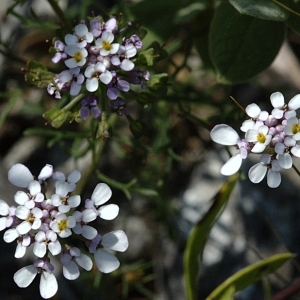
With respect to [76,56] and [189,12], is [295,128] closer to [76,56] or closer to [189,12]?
[76,56]

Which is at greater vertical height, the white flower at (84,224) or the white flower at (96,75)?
the white flower at (96,75)

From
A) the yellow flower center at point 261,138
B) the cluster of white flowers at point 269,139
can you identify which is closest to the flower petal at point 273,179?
the cluster of white flowers at point 269,139

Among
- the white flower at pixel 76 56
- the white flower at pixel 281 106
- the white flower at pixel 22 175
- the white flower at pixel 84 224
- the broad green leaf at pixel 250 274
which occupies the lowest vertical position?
the broad green leaf at pixel 250 274

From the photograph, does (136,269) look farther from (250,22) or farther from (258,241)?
(250,22)

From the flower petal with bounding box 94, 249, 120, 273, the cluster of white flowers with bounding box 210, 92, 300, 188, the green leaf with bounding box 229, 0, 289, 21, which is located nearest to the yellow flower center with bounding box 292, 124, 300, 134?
the cluster of white flowers with bounding box 210, 92, 300, 188

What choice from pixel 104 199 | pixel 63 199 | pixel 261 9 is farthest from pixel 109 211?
pixel 261 9

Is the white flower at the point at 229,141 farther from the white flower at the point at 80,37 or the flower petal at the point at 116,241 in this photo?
the white flower at the point at 80,37
